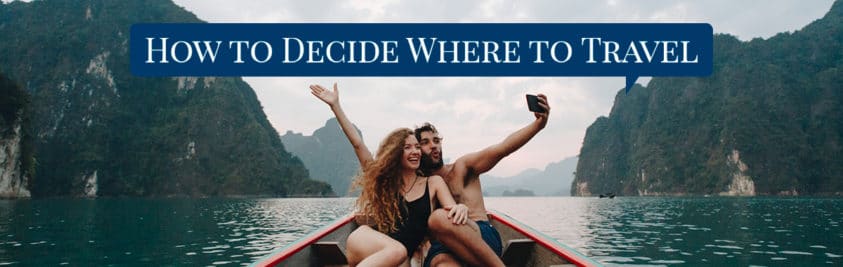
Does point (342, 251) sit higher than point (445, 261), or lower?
lower

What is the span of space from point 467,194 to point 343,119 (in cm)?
109

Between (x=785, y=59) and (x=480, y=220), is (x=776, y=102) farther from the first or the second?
(x=480, y=220)

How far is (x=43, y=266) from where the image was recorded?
13.1 metres

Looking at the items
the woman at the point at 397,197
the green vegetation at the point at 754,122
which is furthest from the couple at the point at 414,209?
the green vegetation at the point at 754,122

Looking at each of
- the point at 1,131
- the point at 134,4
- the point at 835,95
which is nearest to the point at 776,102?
the point at 835,95

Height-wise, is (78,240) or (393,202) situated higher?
(393,202)

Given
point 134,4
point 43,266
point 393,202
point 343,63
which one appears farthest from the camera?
point 134,4

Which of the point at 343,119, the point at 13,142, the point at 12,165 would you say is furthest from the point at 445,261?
the point at 13,142

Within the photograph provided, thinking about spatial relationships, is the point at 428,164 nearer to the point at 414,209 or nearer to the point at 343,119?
the point at 414,209

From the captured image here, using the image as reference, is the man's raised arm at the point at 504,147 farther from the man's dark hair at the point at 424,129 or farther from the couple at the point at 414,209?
the man's dark hair at the point at 424,129

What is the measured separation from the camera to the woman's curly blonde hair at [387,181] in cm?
367

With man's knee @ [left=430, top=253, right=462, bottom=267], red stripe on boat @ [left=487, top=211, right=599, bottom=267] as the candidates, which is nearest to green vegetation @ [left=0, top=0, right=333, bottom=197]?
red stripe on boat @ [left=487, top=211, right=599, bottom=267]

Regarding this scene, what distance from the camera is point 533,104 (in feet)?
12.4

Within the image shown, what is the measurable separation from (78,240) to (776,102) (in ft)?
483
